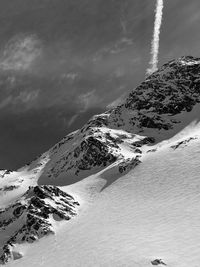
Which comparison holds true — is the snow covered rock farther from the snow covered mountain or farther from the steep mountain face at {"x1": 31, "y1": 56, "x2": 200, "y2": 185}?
the steep mountain face at {"x1": 31, "y1": 56, "x2": 200, "y2": 185}

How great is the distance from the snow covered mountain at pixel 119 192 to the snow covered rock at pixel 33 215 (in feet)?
0.65

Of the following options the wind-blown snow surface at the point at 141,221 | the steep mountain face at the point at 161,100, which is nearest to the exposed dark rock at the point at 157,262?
the wind-blown snow surface at the point at 141,221

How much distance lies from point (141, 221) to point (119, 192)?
20815 millimetres

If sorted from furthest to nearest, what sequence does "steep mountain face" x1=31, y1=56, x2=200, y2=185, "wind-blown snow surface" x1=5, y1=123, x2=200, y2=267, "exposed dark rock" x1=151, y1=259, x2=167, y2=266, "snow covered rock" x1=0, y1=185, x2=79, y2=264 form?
"steep mountain face" x1=31, y1=56, x2=200, y2=185 → "snow covered rock" x1=0, y1=185, x2=79, y2=264 → "wind-blown snow surface" x1=5, y1=123, x2=200, y2=267 → "exposed dark rock" x1=151, y1=259, x2=167, y2=266

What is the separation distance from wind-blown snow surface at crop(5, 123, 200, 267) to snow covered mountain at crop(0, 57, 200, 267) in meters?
0.20

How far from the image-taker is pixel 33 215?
314 feet

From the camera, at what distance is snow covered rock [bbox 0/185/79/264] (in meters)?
89.5

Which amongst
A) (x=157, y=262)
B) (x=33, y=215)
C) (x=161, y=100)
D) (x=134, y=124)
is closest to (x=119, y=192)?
(x=33, y=215)

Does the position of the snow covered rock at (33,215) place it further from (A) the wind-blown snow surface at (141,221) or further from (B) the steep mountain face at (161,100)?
(B) the steep mountain face at (161,100)

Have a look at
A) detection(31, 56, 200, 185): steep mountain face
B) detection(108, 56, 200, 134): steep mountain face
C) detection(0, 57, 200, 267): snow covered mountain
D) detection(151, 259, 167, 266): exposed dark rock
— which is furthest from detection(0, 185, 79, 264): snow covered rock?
detection(108, 56, 200, 134): steep mountain face

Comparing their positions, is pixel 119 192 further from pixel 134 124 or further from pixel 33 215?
pixel 134 124

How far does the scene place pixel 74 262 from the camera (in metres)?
69.4

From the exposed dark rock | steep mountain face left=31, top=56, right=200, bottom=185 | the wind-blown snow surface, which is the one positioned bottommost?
the exposed dark rock

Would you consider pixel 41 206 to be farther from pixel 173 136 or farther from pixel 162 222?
pixel 173 136
